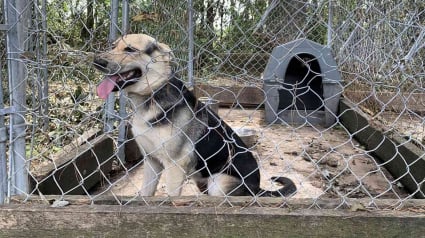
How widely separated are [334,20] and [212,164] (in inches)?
160

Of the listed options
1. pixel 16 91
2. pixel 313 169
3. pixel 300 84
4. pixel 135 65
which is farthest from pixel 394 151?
pixel 16 91

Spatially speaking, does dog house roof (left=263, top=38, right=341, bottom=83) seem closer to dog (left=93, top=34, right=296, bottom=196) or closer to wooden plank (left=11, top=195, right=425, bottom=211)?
dog (left=93, top=34, right=296, bottom=196)

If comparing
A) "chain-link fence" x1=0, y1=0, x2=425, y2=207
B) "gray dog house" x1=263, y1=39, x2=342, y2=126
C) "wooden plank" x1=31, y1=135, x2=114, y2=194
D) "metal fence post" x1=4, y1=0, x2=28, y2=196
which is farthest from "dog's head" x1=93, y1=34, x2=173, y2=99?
"gray dog house" x1=263, y1=39, x2=342, y2=126

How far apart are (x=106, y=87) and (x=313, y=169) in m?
2.32

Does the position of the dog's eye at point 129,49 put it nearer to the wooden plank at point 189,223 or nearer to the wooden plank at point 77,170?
the wooden plank at point 77,170

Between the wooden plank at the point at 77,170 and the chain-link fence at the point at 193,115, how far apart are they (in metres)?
0.01

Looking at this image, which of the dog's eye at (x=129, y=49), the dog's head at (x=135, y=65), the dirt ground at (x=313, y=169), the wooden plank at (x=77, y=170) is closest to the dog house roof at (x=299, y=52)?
the dirt ground at (x=313, y=169)

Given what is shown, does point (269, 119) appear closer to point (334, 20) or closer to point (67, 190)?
point (334, 20)

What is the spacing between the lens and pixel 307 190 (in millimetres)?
3643

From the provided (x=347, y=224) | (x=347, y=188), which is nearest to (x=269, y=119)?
(x=347, y=188)

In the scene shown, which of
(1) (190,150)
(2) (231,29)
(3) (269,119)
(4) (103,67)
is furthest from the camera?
(2) (231,29)

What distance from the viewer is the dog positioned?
Answer: 288 centimetres

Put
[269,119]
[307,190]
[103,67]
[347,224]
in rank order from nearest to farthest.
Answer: [347,224]
[103,67]
[307,190]
[269,119]

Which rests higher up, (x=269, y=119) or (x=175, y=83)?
(x=175, y=83)
